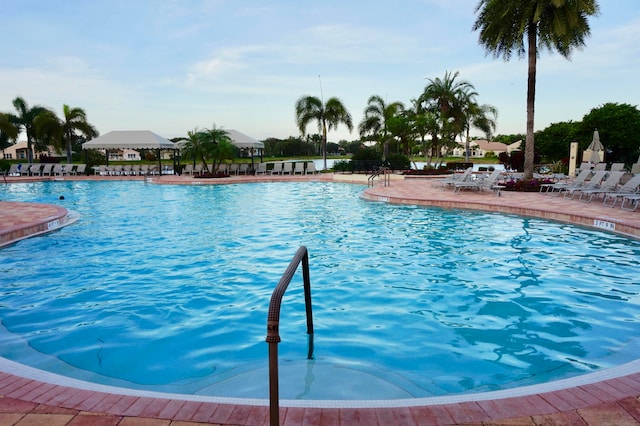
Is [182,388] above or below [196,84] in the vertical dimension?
below

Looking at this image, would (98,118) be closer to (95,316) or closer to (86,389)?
(95,316)

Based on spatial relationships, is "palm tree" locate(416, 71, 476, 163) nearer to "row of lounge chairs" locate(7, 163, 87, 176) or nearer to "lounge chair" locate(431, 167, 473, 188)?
"lounge chair" locate(431, 167, 473, 188)

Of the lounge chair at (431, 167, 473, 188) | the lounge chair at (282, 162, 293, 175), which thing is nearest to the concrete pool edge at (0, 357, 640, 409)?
the lounge chair at (431, 167, 473, 188)

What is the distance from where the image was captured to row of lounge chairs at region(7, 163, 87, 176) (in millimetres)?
29656

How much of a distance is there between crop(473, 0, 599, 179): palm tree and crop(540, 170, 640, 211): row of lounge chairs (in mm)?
3159

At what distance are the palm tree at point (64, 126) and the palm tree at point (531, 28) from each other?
1248 inches

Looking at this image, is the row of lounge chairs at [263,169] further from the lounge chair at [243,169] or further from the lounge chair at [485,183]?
the lounge chair at [485,183]

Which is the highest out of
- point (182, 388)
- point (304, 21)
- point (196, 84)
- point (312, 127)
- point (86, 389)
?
point (304, 21)

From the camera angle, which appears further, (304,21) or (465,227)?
(304,21)

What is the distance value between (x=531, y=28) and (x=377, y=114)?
1948 cm

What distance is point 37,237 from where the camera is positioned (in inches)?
392

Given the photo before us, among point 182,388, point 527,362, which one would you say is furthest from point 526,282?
point 182,388

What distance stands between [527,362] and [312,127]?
104ft

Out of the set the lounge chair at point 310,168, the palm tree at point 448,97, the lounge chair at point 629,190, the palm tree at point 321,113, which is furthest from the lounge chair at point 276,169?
the lounge chair at point 629,190
